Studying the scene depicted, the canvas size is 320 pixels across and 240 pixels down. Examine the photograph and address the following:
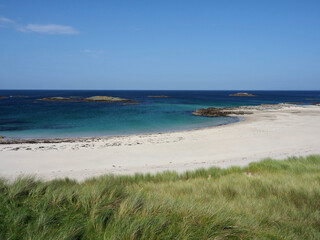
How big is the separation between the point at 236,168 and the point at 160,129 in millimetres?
15809

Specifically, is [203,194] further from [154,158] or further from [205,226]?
[154,158]

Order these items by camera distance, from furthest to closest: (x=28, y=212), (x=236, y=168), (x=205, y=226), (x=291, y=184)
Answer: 1. (x=236, y=168)
2. (x=291, y=184)
3. (x=28, y=212)
4. (x=205, y=226)

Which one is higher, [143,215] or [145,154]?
[143,215]

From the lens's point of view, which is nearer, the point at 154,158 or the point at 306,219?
the point at 306,219

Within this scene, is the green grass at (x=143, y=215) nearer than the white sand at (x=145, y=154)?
Yes

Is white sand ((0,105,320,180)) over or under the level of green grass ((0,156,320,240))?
under

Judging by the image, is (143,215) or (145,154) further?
(145,154)

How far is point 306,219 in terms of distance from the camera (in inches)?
152

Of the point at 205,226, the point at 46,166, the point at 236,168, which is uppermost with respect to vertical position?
the point at 205,226

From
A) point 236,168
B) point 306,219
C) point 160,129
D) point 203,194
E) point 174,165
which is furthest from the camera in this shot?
point 160,129

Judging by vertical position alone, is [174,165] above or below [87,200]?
below

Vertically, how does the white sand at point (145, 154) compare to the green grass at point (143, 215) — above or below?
below

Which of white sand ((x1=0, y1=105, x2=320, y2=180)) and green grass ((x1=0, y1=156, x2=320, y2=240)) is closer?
green grass ((x1=0, y1=156, x2=320, y2=240))

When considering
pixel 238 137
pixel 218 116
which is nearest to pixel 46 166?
pixel 238 137
